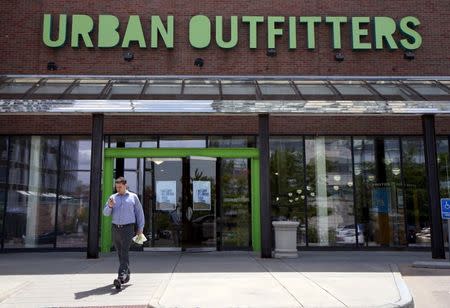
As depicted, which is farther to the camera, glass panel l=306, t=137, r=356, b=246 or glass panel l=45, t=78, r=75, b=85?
glass panel l=306, t=137, r=356, b=246

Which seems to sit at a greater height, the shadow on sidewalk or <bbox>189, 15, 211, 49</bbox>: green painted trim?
<bbox>189, 15, 211, 49</bbox>: green painted trim

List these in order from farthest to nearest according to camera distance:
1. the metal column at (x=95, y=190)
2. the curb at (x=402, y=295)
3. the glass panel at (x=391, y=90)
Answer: the glass panel at (x=391, y=90), the metal column at (x=95, y=190), the curb at (x=402, y=295)

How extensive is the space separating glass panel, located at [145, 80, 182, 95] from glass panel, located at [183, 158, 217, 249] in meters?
2.33

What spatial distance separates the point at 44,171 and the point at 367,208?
10361 mm

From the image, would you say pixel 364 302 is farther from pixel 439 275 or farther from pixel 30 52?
pixel 30 52

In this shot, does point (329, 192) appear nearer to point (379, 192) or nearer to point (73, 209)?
point (379, 192)

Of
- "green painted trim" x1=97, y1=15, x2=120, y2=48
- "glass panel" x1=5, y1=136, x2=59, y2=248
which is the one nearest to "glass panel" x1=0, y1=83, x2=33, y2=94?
"glass panel" x1=5, y1=136, x2=59, y2=248

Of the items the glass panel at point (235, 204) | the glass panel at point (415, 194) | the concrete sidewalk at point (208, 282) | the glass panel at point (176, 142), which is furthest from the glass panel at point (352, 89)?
the concrete sidewalk at point (208, 282)

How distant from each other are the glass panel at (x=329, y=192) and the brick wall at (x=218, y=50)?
251 centimetres

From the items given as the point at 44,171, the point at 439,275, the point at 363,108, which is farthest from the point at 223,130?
the point at 439,275

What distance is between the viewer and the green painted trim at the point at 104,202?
1545 centimetres

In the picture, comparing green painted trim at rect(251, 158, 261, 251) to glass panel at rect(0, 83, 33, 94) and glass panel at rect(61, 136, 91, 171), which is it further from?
glass panel at rect(0, 83, 33, 94)

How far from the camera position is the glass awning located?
13.6 m

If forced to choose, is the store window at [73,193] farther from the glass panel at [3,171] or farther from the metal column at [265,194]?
the metal column at [265,194]
